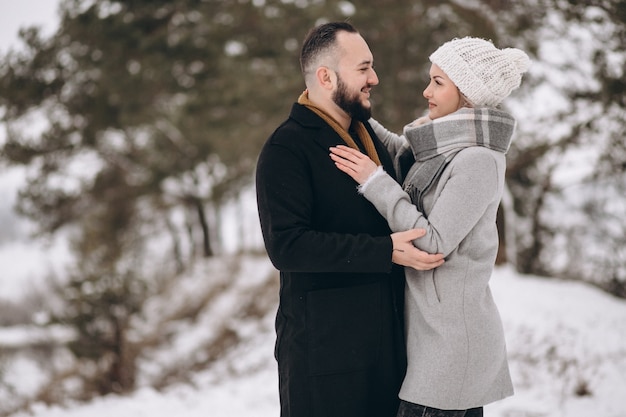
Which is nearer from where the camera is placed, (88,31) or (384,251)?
(384,251)

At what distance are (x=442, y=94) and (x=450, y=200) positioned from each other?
0.46m

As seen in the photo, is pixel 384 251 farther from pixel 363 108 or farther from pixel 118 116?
pixel 118 116

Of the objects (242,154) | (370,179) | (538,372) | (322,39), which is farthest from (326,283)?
(242,154)

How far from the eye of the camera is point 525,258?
11.0m

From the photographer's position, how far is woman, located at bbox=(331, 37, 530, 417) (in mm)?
2221

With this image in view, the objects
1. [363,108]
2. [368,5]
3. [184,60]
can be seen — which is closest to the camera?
[363,108]

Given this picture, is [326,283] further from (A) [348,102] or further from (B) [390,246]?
(A) [348,102]

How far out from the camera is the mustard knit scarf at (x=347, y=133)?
8.10 feet

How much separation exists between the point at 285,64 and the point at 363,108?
739 centimetres

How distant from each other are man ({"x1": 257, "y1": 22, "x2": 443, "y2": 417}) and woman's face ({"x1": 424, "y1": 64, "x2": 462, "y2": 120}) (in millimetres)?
250

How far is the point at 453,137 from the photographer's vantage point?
90.5 inches

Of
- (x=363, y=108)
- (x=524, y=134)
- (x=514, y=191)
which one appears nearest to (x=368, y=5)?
(x=524, y=134)

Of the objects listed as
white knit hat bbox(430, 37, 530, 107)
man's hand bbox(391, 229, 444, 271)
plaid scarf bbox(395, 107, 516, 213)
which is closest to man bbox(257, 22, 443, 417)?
man's hand bbox(391, 229, 444, 271)

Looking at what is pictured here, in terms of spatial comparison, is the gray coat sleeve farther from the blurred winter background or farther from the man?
the blurred winter background
